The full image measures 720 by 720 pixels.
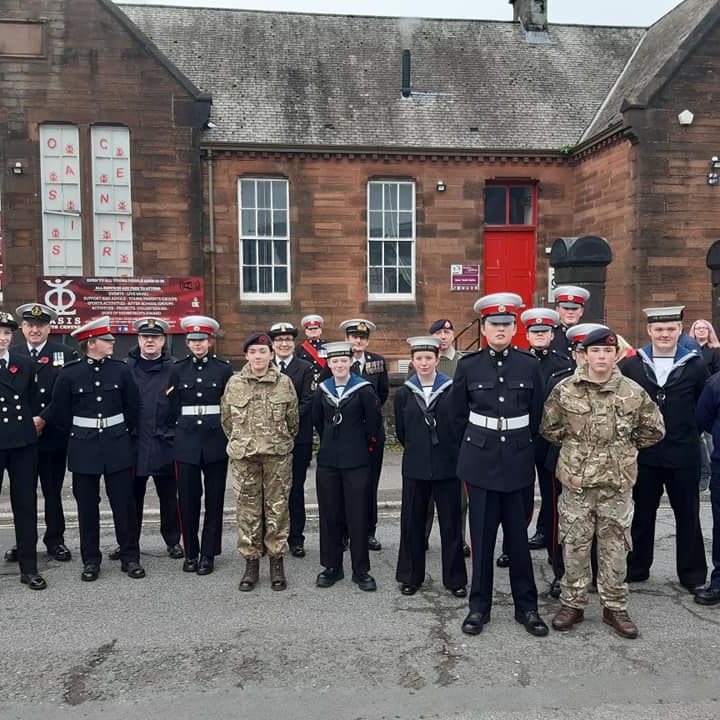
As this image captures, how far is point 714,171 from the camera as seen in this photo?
14914mm

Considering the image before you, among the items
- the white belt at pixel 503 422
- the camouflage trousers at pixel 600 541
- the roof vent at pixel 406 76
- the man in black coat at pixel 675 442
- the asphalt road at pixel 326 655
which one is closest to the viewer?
the asphalt road at pixel 326 655

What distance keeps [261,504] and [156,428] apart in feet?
4.32

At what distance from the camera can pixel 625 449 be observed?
16.4 feet

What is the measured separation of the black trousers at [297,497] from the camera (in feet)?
22.6

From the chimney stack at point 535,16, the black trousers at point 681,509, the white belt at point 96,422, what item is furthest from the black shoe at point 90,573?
the chimney stack at point 535,16

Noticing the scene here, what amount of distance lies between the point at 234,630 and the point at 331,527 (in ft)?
4.14

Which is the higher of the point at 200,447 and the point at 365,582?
the point at 200,447

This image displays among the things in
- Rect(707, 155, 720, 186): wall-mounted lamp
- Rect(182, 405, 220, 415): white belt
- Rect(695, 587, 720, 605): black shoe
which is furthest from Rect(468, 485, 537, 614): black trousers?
Rect(707, 155, 720, 186): wall-mounted lamp

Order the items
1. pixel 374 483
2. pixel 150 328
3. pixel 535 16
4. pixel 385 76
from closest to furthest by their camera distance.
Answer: pixel 150 328 → pixel 374 483 → pixel 385 76 → pixel 535 16

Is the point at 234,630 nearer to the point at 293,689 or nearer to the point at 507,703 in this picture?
the point at 293,689

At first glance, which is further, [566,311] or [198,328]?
[566,311]

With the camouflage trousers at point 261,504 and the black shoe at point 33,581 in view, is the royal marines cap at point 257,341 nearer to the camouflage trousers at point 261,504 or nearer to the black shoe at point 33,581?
the camouflage trousers at point 261,504

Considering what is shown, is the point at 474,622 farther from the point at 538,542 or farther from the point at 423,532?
the point at 538,542

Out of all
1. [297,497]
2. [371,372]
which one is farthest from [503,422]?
[297,497]
